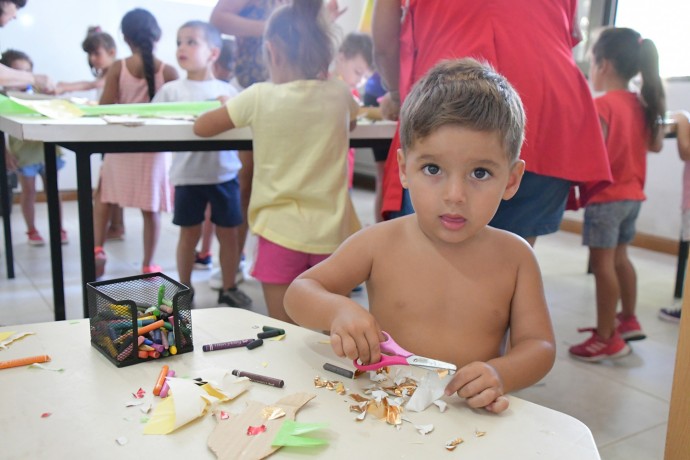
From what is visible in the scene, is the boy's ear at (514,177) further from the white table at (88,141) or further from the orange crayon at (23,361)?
the white table at (88,141)

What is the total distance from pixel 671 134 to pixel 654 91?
282mm

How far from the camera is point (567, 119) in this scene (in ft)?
4.33

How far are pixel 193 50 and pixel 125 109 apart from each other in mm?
717

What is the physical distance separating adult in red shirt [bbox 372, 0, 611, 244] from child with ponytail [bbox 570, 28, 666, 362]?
912mm

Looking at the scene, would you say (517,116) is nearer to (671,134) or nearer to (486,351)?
(486,351)

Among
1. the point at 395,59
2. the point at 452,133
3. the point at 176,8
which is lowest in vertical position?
the point at 452,133

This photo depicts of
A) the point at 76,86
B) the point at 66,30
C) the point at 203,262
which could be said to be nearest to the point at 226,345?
the point at 203,262

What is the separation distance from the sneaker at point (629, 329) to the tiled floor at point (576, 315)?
0.05 m

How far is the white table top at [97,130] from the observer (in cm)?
149

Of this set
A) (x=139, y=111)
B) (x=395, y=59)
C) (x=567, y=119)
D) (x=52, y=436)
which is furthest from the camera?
(x=139, y=111)

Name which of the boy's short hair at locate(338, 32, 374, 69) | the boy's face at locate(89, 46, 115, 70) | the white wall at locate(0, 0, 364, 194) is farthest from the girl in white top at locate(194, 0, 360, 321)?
the white wall at locate(0, 0, 364, 194)

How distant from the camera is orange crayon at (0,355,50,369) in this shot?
0.69 metres

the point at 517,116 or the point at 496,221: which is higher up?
the point at 517,116

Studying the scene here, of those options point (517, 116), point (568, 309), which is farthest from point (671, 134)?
point (517, 116)
